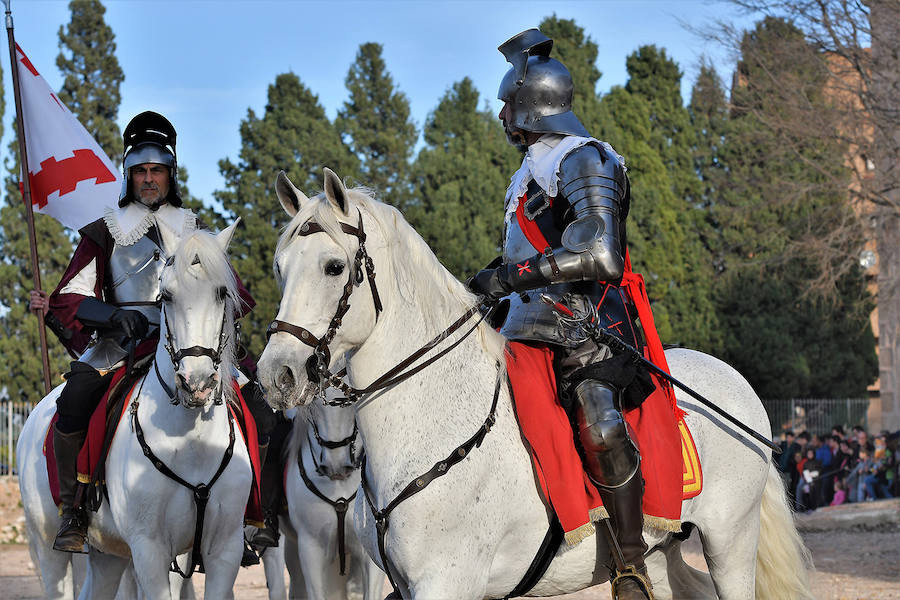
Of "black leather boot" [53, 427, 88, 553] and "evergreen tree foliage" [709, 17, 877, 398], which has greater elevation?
"evergreen tree foliage" [709, 17, 877, 398]

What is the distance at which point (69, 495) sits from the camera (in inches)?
252

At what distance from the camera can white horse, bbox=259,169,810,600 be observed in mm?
3754

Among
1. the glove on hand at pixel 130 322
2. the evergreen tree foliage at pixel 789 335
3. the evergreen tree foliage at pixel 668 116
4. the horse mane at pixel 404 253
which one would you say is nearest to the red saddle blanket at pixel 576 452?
the horse mane at pixel 404 253

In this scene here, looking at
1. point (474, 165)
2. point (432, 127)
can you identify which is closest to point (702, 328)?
point (474, 165)

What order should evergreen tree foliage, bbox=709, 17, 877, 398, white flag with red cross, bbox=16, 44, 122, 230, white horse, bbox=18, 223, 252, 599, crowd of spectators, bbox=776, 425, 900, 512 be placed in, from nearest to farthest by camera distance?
white horse, bbox=18, 223, 252, 599, white flag with red cross, bbox=16, 44, 122, 230, crowd of spectators, bbox=776, 425, 900, 512, evergreen tree foliage, bbox=709, 17, 877, 398

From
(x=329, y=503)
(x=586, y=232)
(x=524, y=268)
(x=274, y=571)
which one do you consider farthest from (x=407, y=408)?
(x=274, y=571)

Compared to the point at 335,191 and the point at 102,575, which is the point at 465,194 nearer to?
the point at 102,575

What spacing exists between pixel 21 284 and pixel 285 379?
25.0 metres

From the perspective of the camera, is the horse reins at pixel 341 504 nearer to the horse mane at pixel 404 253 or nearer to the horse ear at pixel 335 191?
the horse mane at pixel 404 253

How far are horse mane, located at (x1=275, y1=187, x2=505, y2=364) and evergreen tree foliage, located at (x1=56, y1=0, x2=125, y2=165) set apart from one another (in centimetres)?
2519

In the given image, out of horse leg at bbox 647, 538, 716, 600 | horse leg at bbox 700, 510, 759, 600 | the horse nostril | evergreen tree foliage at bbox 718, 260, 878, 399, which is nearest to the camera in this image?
the horse nostril

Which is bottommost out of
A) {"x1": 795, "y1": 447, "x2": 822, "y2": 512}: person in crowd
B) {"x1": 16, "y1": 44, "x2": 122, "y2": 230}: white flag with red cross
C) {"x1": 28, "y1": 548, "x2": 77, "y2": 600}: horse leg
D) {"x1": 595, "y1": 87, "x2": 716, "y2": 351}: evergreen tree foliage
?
{"x1": 795, "y1": 447, "x2": 822, "y2": 512}: person in crowd

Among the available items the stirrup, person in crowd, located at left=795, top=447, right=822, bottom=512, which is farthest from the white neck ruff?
person in crowd, located at left=795, top=447, right=822, bottom=512

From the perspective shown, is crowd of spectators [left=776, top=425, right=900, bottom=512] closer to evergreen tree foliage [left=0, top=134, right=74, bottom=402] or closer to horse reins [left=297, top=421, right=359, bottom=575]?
horse reins [left=297, top=421, right=359, bottom=575]
